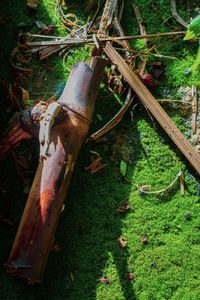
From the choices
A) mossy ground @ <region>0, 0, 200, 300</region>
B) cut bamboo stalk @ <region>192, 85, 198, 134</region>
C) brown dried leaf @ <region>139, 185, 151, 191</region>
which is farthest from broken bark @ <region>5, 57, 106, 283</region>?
cut bamboo stalk @ <region>192, 85, 198, 134</region>

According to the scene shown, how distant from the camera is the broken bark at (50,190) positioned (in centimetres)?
201

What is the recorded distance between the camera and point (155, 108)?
9.40ft

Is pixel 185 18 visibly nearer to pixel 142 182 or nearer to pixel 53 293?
pixel 142 182

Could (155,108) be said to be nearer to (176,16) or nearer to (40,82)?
(40,82)

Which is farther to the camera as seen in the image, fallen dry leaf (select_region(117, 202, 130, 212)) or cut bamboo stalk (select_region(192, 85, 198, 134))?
cut bamboo stalk (select_region(192, 85, 198, 134))

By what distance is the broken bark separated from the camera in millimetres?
2006

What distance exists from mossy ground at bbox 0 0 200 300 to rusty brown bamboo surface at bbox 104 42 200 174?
0.13 metres

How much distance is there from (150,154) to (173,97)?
809 millimetres

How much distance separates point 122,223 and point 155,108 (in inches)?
52.0

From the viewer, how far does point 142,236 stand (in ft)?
8.33

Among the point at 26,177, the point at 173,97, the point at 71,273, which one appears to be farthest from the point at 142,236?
the point at 173,97

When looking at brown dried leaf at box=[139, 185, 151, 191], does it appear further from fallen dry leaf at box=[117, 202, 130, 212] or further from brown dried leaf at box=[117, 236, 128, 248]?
brown dried leaf at box=[117, 236, 128, 248]

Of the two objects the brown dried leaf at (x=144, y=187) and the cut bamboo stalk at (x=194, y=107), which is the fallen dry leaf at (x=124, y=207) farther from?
the cut bamboo stalk at (x=194, y=107)

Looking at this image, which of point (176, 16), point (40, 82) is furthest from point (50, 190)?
point (176, 16)
